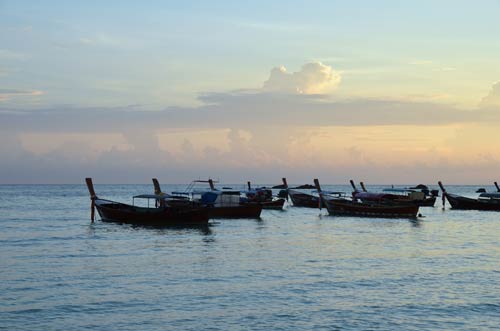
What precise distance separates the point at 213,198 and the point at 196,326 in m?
45.5

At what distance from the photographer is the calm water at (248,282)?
1950cm

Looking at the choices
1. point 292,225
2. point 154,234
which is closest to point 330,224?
point 292,225

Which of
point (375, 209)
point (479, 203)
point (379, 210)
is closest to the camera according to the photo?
point (375, 209)

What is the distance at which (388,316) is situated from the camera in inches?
787

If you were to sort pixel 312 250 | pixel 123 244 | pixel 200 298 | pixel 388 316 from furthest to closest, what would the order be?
pixel 123 244
pixel 312 250
pixel 200 298
pixel 388 316

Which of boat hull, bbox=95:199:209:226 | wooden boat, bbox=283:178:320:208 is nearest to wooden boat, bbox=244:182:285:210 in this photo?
wooden boat, bbox=283:178:320:208

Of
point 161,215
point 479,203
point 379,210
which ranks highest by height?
point 479,203

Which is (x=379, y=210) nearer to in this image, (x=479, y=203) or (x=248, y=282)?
(x=479, y=203)

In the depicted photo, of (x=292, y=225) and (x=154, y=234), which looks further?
(x=292, y=225)

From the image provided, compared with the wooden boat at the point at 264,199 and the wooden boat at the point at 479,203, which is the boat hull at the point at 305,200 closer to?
the wooden boat at the point at 264,199

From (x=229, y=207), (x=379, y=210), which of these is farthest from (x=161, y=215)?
(x=379, y=210)

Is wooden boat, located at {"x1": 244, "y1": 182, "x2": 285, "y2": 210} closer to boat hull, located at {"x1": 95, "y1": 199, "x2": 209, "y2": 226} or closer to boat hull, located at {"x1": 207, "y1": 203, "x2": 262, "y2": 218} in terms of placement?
boat hull, located at {"x1": 207, "y1": 203, "x2": 262, "y2": 218}

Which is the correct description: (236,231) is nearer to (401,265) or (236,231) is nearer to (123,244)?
(123,244)

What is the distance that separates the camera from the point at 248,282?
25922mm
